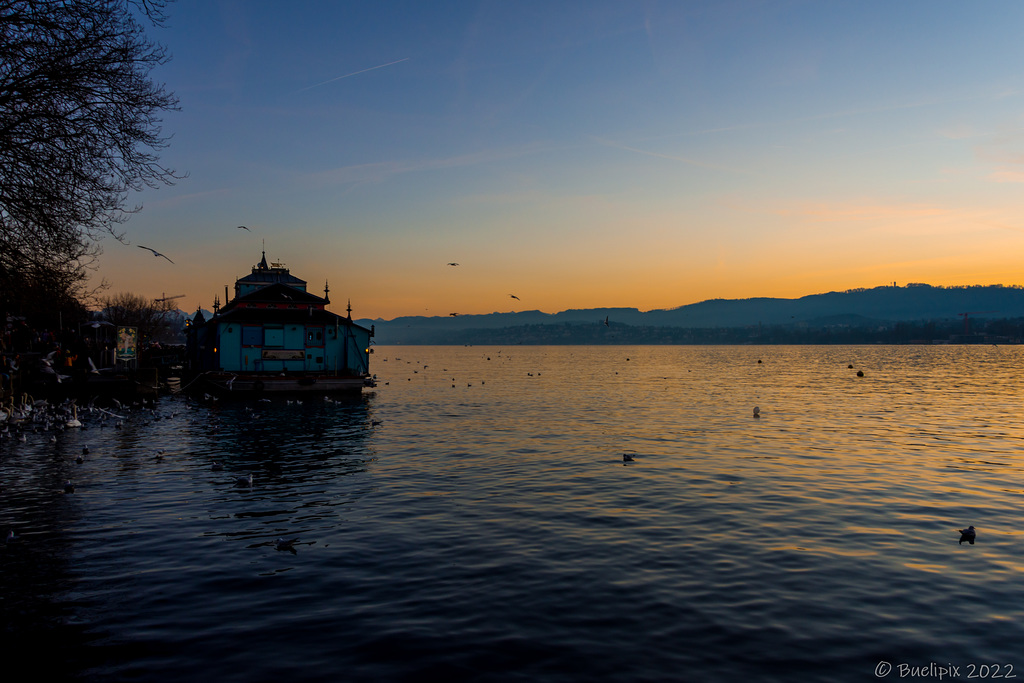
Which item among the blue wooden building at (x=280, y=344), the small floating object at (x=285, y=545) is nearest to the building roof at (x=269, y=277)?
the blue wooden building at (x=280, y=344)

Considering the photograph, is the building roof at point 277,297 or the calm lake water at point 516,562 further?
the building roof at point 277,297

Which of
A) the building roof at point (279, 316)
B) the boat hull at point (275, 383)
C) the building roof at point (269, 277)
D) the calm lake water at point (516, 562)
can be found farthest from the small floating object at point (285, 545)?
the building roof at point (269, 277)

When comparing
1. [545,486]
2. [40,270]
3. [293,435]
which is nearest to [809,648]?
[545,486]

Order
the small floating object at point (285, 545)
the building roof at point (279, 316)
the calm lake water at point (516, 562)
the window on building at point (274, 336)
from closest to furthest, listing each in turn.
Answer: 1. the calm lake water at point (516, 562)
2. the small floating object at point (285, 545)
3. the building roof at point (279, 316)
4. the window on building at point (274, 336)

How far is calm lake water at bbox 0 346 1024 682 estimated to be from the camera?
760cm

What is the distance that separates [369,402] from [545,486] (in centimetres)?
3148

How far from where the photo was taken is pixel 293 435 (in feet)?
93.2

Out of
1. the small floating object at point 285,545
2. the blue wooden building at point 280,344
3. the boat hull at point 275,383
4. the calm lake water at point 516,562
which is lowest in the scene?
the calm lake water at point 516,562

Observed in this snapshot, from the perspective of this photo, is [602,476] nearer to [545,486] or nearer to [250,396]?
[545,486]

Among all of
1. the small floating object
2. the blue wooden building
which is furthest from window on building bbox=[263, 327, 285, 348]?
the small floating object

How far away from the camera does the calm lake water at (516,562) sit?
760cm

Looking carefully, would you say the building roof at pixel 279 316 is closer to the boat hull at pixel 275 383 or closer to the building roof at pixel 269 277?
the boat hull at pixel 275 383

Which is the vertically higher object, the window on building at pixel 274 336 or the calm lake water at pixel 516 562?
the window on building at pixel 274 336

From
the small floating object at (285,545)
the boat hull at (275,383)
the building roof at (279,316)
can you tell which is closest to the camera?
the small floating object at (285,545)
